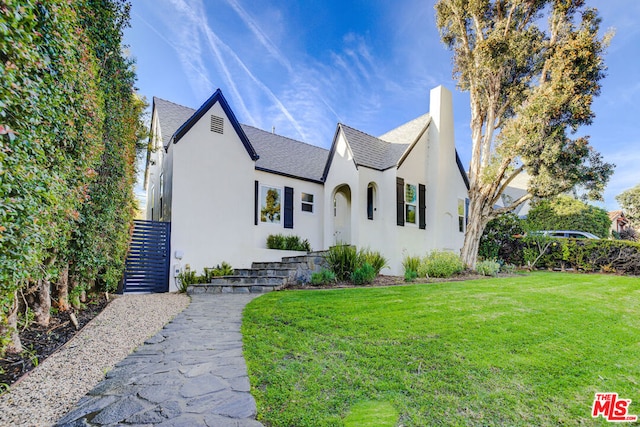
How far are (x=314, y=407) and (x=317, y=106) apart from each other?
14.9m

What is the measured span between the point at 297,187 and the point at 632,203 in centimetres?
3865

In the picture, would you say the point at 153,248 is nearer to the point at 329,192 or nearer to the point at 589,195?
the point at 329,192

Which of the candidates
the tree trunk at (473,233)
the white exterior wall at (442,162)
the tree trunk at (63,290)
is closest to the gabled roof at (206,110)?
the tree trunk at (63,290)

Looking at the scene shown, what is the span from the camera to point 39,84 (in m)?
3.13

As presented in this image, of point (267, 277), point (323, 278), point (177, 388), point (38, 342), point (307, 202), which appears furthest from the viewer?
point (307, 202)

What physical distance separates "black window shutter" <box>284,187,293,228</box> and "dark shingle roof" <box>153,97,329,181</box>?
770mm

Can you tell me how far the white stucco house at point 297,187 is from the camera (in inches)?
429

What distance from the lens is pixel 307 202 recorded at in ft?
46.4

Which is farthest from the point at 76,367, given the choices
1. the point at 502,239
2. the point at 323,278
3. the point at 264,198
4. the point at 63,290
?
the point at 502,239

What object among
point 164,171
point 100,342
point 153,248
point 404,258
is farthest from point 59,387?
point 404,258

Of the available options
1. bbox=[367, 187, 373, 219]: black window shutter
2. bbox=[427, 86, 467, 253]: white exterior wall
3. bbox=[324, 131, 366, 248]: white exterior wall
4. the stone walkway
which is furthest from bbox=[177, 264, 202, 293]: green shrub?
bbox=[427, 86, 467, 253]: white exterior wall

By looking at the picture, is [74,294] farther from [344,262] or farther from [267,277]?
[344,262]

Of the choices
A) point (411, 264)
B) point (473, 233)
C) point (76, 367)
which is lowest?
point (76, 367)

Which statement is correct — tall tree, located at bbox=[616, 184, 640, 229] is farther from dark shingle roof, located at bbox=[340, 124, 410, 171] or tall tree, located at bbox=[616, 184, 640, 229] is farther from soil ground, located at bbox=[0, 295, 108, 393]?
soil ground, located at bbox=[0, 295, 108, 393]
